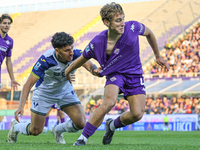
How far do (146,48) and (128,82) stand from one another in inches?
698

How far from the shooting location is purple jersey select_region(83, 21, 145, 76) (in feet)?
17.2

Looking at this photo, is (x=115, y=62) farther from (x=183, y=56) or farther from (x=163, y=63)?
(x=183, y=56)

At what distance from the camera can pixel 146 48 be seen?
22.9m

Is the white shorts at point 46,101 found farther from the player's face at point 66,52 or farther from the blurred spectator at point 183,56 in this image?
the blurred spectator at point 183,56

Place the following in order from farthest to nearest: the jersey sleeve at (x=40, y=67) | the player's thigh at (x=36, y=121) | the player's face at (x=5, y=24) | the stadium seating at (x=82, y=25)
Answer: the stadium seating at (x=82, y=25) < the player's face at (x=5, y=24) < the player's thigh at (x=36, y=121) < the jersey sleeve at (x=40, y=67)

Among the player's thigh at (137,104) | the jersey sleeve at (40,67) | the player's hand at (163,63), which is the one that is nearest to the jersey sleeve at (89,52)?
the player's thigh at (137,104)

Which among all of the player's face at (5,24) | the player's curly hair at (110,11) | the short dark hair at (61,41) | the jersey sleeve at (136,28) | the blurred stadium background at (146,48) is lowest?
the blurred stadium background at (146,48)

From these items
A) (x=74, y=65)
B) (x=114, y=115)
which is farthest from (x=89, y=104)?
(x=74, y=65)

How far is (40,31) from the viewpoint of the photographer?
36.9 metres

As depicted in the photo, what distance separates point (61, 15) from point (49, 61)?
33659 mm

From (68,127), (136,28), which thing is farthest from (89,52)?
(68,127)

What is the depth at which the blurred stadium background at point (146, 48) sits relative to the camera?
19.9 metres

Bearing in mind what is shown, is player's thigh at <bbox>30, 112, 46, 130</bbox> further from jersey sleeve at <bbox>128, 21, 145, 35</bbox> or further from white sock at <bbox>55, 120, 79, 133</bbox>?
jersey sleeve at <bbox>128, 21, 145, 35</bbox>

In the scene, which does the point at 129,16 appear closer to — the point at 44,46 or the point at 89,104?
the point at 44,46
